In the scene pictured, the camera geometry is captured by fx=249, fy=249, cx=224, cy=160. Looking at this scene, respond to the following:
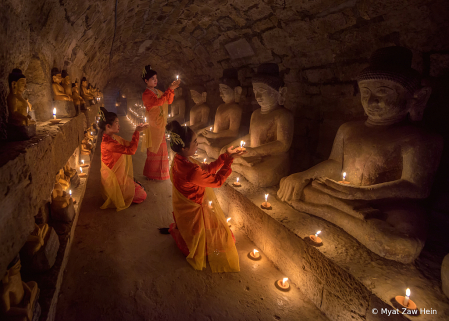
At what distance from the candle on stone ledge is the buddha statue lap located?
382 centimetres

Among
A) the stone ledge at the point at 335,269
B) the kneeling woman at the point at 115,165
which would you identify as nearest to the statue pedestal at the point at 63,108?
the kneeling woman at the point at 115,165

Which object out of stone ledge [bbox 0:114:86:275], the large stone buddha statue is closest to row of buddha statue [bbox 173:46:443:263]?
the large stone buddha statue

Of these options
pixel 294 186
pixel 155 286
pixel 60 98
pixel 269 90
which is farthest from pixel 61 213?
pixel 269 90

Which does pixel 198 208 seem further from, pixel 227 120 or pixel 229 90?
pixel 229 90

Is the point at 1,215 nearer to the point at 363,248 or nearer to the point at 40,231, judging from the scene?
the point at 40,231

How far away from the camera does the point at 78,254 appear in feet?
9.33

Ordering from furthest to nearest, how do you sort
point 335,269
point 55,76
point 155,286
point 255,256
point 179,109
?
point 179,109
point 55,76
point 255,256
point 155,286
point 335,269

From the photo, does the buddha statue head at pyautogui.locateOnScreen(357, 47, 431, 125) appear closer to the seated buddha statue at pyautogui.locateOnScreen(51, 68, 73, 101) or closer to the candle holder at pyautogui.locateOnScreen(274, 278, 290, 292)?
the candle holder at pyautogui.locateOnScreen(274, 278, 290, 292)

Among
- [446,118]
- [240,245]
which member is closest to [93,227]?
[240,245]

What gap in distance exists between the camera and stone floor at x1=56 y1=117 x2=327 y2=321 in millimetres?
2201

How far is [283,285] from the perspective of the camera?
2.56m

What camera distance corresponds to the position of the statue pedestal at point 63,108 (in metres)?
3.71

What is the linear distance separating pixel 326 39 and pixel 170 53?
18.8ft

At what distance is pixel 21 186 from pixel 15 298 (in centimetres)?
69
